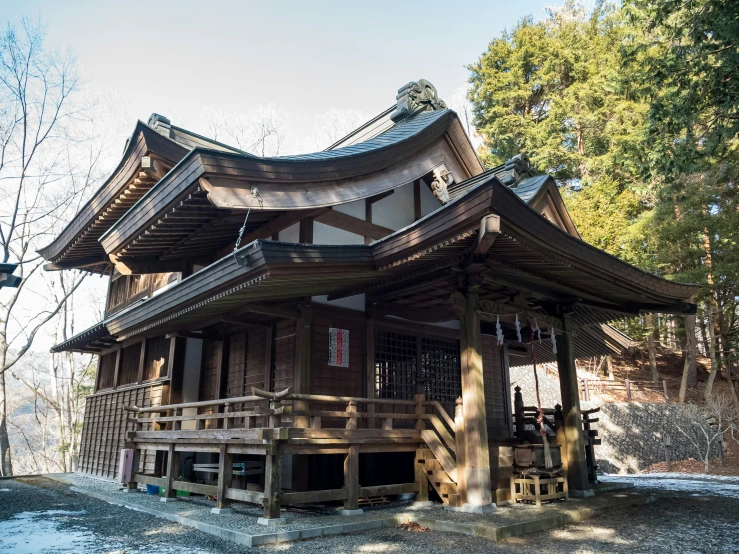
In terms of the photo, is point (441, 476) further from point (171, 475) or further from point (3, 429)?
point (3, 429)

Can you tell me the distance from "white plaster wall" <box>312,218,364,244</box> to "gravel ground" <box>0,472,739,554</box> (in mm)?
4165

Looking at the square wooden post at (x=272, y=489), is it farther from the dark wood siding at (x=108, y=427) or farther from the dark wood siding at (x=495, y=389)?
the dark wood siding at (x=495, y=389)

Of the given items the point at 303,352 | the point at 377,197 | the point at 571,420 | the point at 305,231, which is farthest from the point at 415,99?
the point at 571,420

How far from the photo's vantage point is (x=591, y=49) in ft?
83.0

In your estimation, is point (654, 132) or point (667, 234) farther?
point (667, 234)

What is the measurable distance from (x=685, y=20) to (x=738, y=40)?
1.84 metres

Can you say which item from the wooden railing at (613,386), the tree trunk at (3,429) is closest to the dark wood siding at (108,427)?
the tree trunk at (3,429)

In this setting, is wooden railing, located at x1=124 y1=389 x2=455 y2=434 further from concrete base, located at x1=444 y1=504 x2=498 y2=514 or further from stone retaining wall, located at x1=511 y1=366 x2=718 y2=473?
stone retaining wall, located at x1=511 y1=366 x2=718 y2=473

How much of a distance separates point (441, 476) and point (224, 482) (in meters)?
2.74

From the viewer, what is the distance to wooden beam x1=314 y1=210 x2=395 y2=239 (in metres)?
8.00

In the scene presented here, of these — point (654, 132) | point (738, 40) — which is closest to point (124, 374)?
point (654, 132)

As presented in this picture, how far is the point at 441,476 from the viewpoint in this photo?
6.75m

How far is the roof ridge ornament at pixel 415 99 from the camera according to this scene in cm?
1023

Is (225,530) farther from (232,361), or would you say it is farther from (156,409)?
(232,361)
